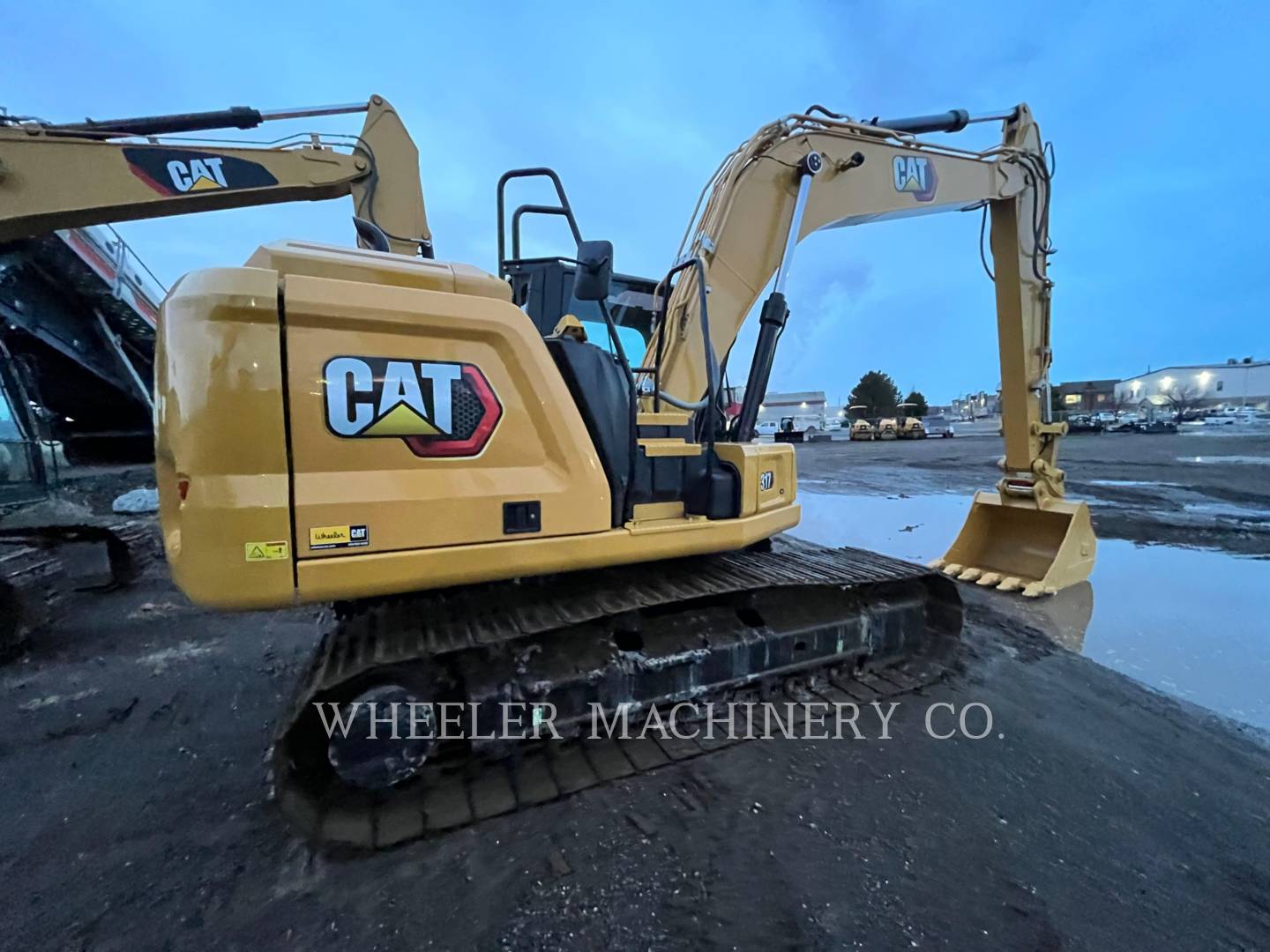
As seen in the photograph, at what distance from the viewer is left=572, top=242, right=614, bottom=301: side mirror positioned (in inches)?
87.7

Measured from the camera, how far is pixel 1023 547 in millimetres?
4895

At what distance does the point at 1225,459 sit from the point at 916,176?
16957 millimetres

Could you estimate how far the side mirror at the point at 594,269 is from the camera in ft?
7.31

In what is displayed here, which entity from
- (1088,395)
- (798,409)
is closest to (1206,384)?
(1088,395)

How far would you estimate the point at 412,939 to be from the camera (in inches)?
61.6

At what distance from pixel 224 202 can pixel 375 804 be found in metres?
5.09

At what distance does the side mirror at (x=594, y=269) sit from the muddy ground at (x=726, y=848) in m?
1.91

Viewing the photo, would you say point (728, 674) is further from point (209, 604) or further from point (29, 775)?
point (29, 775)

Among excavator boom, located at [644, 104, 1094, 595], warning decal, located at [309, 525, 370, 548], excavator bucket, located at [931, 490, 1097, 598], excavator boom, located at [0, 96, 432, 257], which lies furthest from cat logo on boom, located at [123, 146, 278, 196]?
excavator bucket, located at [931, 490, 1097, 598]

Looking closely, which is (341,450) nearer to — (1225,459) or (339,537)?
(339,537)

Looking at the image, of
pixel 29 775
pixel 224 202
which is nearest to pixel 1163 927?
pixel 29 775

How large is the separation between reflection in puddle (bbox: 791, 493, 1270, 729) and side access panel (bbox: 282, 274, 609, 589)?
3.38 m

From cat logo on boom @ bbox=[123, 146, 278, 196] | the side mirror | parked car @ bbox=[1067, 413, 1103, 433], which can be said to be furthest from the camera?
parked car @ bbox=[1067, 413, 1103, 433]

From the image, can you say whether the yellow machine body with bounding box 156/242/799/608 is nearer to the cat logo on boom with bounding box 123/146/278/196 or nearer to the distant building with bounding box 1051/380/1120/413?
the cat logo on boom with bounding box 123/146/278/196
